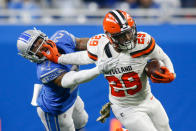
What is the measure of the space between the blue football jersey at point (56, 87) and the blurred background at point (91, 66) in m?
0.76

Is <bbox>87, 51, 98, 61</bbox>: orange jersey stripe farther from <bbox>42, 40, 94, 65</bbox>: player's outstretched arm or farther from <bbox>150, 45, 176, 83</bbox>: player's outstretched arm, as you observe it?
<bbox>150, 45, 176, 83</bbox>: player's outstretched arm

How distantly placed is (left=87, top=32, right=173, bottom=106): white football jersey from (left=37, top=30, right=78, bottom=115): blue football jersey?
1.30 feet

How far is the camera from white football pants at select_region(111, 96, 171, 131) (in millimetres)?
2942

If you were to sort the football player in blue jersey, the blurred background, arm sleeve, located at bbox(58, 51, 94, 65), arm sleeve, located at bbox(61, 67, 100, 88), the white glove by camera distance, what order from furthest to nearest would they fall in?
the blurred background < the football player in blue jersey < arm sleeve, located at bbox(58, 51, 94, 65) < arm sleeve, located at bbox(61, 67, 100, 88) < the white glove

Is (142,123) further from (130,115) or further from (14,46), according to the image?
(14,46)

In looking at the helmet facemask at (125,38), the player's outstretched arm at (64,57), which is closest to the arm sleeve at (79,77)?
the player's outstretched arm at (64,57)

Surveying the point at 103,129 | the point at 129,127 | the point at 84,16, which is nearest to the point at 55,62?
the point at 129,127

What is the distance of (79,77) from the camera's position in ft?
9.68

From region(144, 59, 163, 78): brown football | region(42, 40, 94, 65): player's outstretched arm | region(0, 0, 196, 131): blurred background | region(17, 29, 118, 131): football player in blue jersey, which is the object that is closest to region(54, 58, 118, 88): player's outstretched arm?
region(17, 29, 118, 131): football player in blue jersey

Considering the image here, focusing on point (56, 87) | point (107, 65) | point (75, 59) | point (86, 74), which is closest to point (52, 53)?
point (75, 59)

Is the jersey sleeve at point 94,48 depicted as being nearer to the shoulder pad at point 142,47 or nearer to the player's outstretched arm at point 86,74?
the player's outstretched arm at point 86,74

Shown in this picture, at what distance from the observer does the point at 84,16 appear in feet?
17.0

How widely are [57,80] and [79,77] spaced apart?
33cm

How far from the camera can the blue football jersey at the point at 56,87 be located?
127 inches
